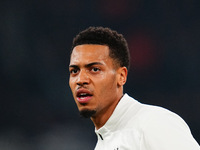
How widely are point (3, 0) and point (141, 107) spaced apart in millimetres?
5198

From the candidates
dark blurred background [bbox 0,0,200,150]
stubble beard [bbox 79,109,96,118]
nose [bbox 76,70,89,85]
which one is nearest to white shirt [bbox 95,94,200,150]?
stubble beard [bbox 79,109,96,118]

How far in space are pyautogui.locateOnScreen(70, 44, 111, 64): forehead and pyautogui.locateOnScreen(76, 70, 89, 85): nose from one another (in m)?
0.07

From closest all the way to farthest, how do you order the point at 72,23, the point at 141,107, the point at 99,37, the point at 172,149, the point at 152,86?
the point at 172,149 < the point at 141,107 < the point at 99,37 < the point at 152,86 < the point at 72,23

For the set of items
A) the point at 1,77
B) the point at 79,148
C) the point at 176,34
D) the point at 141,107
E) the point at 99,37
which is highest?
the point at 176,34

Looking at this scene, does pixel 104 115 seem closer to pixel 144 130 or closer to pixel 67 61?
pixel 144 130

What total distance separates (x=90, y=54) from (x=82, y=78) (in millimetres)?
160

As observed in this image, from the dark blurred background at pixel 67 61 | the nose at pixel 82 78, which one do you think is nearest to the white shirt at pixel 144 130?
the nose at pixel 82 78

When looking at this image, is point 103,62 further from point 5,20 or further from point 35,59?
point 5,20

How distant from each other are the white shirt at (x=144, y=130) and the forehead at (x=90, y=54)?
0.94 ft

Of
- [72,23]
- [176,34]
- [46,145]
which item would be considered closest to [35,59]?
[72,23]

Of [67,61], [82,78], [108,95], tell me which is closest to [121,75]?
[108,95]

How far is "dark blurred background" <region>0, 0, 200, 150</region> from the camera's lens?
5.90m

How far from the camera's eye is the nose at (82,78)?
6.38 ft

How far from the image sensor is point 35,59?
20.2 feet
